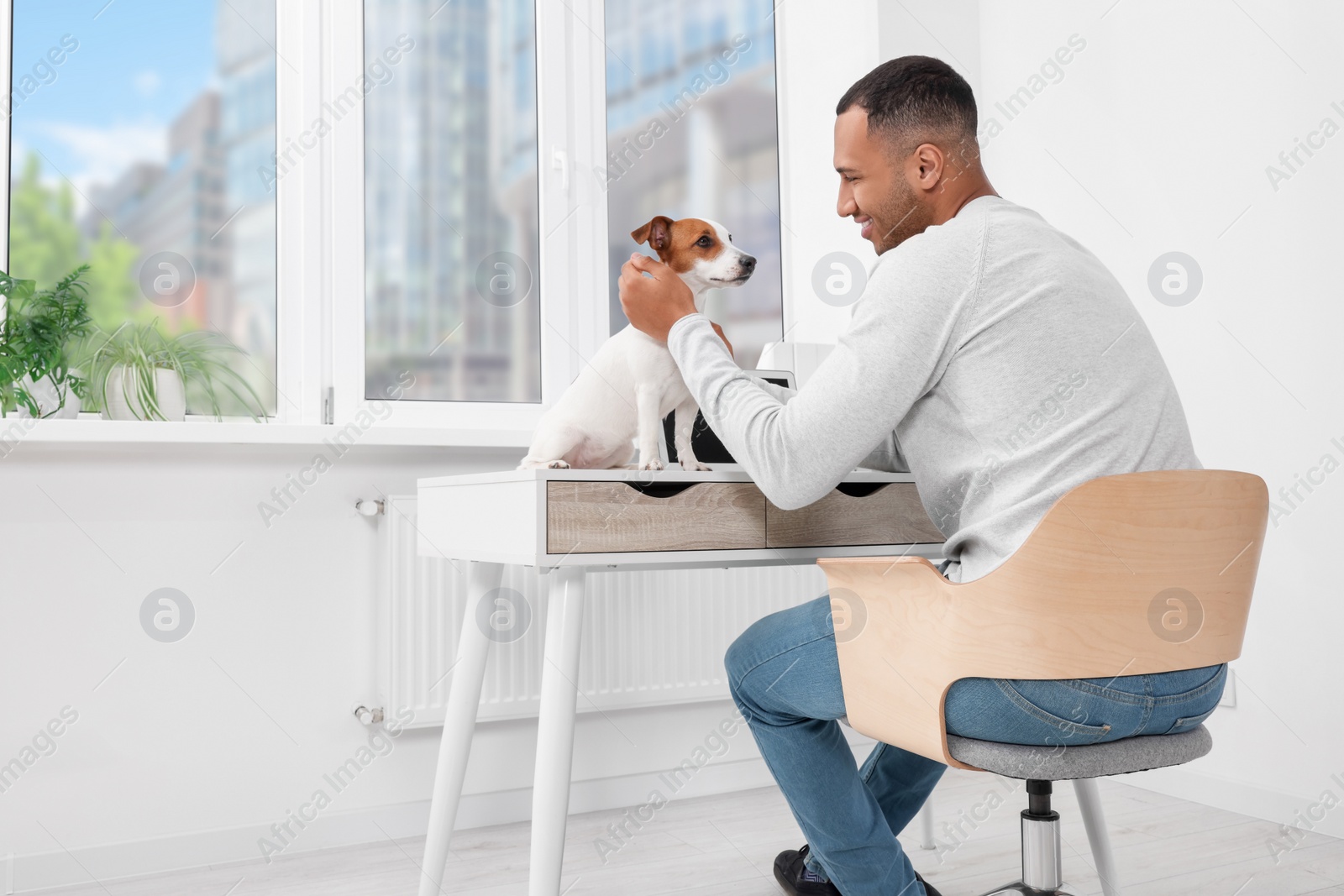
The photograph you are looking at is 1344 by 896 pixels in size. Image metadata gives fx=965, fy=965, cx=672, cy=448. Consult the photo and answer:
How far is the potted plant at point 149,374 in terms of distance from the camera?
1795mm

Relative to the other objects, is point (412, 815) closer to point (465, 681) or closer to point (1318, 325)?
point (465, 681)

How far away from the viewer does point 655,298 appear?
47.1 inches

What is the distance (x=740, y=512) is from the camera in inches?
46.8

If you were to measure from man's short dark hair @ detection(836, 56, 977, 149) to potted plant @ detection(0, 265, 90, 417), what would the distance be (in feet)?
4.85

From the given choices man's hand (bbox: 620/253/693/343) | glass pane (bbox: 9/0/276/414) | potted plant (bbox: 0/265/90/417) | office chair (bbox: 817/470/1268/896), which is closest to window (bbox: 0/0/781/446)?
glass pane (bbox: 9/0/276/414)

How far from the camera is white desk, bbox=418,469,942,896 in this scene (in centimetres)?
110

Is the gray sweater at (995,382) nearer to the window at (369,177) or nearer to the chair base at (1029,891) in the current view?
the chair base at (1029,891)

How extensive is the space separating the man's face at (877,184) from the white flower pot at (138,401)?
1357 millimetres

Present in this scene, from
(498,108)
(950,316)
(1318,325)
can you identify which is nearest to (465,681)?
(950,316)

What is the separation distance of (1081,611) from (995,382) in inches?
9.1

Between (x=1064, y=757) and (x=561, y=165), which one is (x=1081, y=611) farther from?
(x=561, y=165)

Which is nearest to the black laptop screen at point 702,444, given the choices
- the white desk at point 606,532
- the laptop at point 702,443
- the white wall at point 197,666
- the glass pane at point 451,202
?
the laptop at point 702,443

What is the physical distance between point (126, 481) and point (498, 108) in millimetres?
1178

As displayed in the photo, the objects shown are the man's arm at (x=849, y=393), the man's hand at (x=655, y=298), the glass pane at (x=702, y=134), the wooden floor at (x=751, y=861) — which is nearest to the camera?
the man's arm at (x=849, y=393)
